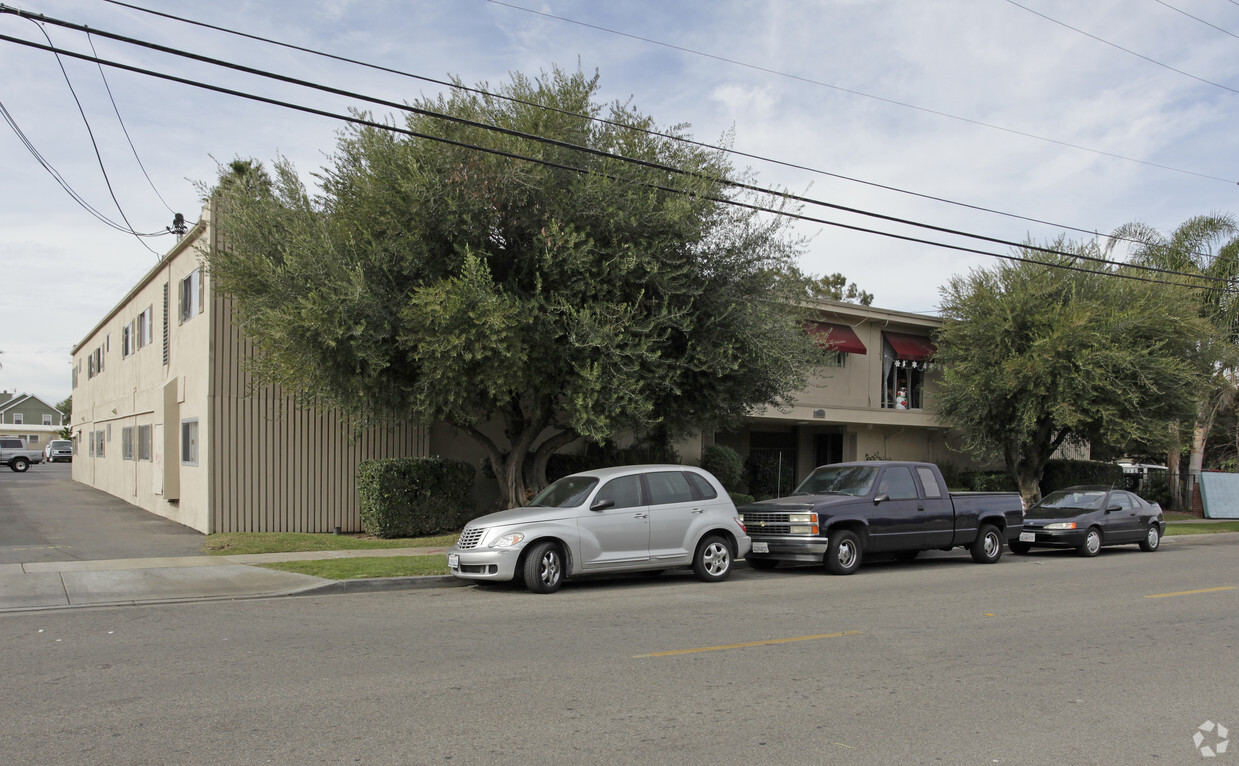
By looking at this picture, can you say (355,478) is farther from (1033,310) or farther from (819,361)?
(1033,310)

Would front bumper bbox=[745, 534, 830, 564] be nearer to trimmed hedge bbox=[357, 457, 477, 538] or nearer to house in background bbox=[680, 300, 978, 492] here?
trimmed hedge bbox=[357, 457, 477, 538]

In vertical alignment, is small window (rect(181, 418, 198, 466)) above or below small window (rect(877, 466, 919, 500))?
above

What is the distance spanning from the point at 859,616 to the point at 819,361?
957 centimetres

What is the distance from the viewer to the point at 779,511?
13820mm

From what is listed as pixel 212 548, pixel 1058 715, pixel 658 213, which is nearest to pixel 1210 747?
pixel 1058 715

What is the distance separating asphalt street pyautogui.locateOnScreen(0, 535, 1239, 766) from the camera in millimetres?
5247

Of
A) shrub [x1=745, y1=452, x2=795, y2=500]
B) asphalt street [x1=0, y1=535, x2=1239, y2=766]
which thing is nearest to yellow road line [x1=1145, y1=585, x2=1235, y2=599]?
asphalt street [x1=0, y1=535, x2=1239, y2=766]

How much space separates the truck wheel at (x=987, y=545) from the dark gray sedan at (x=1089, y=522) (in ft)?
2.80

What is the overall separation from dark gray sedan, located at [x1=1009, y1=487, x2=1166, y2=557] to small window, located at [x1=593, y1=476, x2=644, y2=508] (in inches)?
327

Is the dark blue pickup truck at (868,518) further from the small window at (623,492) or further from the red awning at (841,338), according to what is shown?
the red awning at (841,338)

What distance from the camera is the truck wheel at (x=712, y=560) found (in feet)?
40.9

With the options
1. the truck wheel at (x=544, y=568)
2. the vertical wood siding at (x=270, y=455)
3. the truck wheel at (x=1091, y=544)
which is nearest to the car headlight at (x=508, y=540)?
the truck wheel at (x=544, y=568)

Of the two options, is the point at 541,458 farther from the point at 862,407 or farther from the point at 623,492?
the point at 862,407

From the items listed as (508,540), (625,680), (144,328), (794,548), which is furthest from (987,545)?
(144,328)
